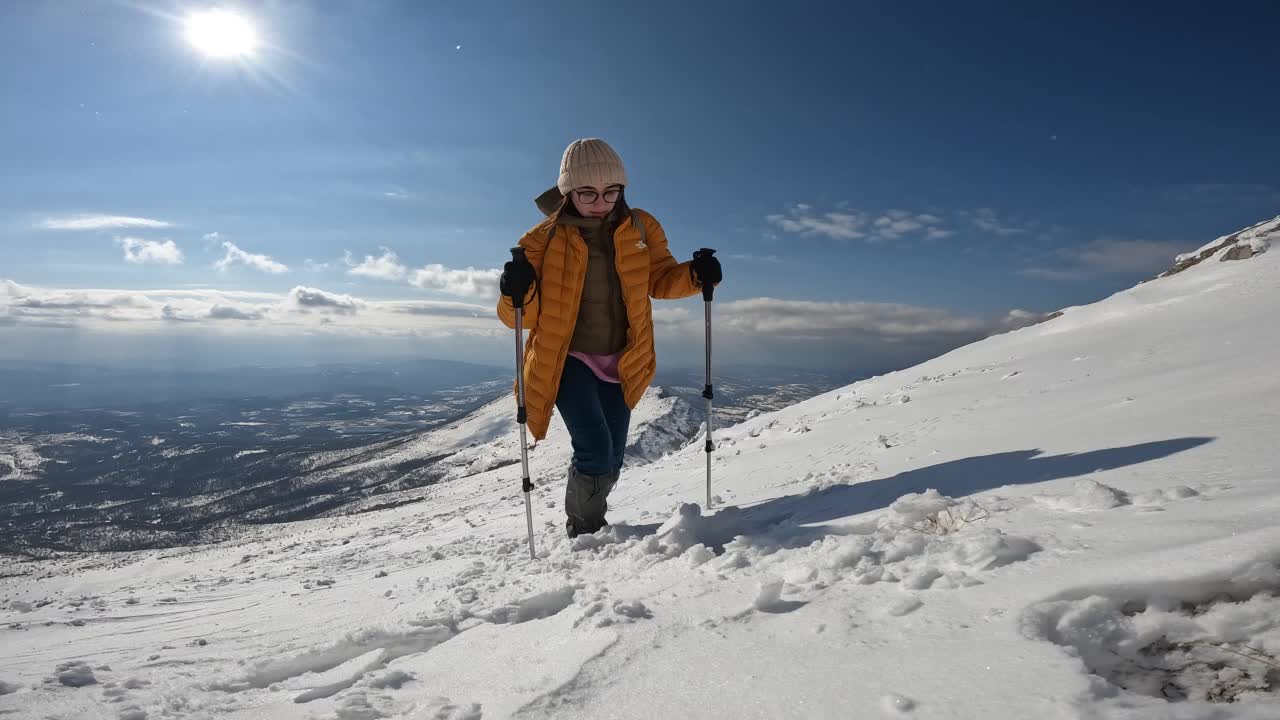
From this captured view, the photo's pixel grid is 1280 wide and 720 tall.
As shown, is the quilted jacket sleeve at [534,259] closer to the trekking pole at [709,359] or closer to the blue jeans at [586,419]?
the blue jeans at [586,419]

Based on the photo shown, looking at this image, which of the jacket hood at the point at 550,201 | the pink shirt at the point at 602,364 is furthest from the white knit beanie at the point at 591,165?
the pink shirt at the point at 602,364

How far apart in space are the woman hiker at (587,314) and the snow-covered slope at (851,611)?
3.05 ft

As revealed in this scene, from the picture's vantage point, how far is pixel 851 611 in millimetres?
2447

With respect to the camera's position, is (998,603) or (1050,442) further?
(1050,442)

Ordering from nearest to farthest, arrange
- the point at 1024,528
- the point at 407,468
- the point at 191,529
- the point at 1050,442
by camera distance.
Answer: the point at 1024,528, the point at 1050,442, the point at 191,529, the point at 407,468

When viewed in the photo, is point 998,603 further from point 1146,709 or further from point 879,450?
point 879,450

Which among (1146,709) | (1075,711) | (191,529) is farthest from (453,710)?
(191,529)

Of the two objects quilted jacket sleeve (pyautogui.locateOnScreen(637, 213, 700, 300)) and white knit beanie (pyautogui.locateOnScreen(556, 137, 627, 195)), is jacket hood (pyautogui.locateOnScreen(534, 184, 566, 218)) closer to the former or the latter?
white knit beanie (pyautogui.locateOnScreen(556, 137, 627, 195))

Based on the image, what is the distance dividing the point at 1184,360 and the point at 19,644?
14641 mm

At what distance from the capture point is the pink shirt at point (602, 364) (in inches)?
219

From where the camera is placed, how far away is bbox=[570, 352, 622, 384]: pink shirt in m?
5.55

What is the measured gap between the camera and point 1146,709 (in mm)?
1565

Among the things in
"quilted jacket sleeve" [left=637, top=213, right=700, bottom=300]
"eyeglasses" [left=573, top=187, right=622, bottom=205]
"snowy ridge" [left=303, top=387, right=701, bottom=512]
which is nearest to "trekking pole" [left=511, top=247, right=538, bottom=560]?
"eyeglasses" [left=573, top=187, right=622, bottom=205]

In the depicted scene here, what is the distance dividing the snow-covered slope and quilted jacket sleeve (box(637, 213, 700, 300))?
7.69ft
